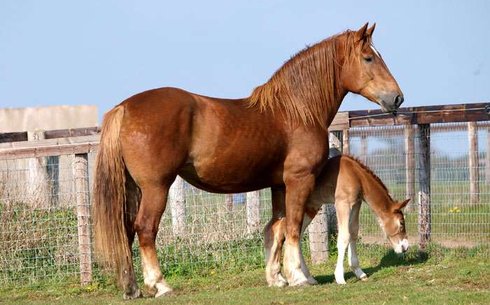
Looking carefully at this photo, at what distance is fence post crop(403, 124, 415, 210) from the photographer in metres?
12.1

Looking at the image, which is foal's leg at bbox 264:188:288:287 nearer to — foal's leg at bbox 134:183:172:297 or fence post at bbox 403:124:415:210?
foal's leg at bbox 134:183:172:297

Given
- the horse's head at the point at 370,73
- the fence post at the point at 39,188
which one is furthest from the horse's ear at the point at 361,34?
the fence post at the point at 39,188

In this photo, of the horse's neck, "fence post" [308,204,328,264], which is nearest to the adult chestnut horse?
the horse's neck

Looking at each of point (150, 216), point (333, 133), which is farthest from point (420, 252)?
point (150, 216)

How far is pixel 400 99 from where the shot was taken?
384 inches

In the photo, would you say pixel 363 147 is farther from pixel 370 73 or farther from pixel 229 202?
pixel 370 73

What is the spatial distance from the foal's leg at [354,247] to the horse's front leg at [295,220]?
653 millimetres

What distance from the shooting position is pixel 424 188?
1131cm

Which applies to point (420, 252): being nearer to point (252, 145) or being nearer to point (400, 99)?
point (400, 99)

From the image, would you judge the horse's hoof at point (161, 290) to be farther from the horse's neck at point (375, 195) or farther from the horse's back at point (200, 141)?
the horse's neck at point (375, 195)

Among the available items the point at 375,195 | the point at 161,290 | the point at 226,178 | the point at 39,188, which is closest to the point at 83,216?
the point at 39,188

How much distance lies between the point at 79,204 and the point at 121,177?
7.68 feet

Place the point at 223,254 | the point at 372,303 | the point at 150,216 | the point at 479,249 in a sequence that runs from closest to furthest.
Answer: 1. the point at 372,303
2. the point at 150,216
3. the point at 479,249
4. the point at 223,254

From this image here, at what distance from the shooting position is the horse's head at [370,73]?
32.1ft
